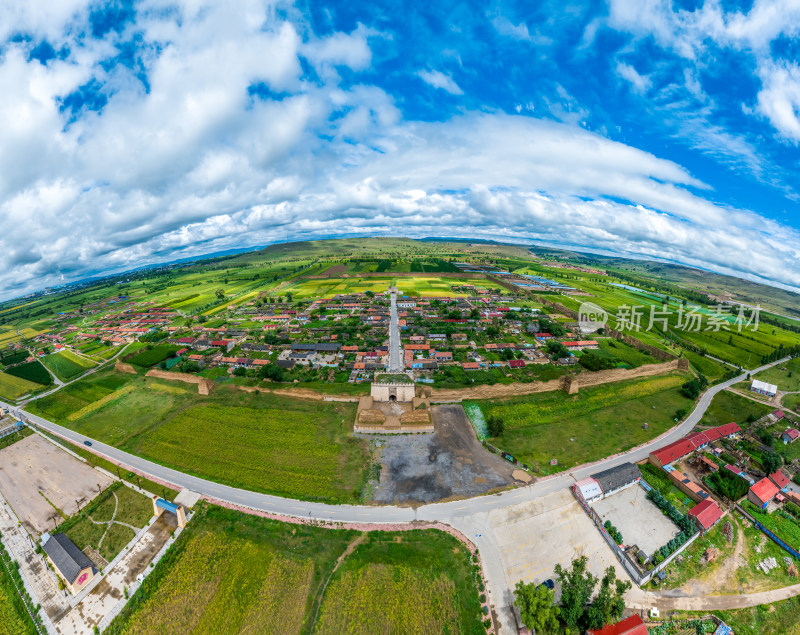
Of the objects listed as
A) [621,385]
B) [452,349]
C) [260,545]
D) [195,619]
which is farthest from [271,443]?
[621,385]

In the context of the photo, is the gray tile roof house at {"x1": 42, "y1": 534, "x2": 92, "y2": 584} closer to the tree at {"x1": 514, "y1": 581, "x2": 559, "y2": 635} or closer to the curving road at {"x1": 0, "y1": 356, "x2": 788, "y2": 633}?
the curving road at {"x1": 0, "y1": 356, "x2": 788, "y2": 633}

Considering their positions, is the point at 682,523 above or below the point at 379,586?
above

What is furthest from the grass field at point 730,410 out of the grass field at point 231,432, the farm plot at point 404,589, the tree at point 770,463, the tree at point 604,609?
the grass field at point 231,432

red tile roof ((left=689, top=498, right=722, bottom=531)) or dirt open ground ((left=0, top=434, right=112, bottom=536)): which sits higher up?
red tile roof ((left=689, top=498, right=722, bottom=531))

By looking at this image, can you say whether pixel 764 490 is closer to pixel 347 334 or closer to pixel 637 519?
pixel 637 519

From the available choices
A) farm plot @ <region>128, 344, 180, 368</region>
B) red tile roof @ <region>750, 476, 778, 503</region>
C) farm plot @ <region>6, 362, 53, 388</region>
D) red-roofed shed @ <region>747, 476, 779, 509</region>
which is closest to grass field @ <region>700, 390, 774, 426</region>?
red tile roof @ <region>750, 476, 778, 503</region>

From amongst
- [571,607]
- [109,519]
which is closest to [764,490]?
[571,607]

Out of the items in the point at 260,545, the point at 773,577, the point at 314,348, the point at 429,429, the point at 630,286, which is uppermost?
the point at 630,286

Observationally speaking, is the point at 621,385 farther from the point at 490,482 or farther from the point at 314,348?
the point at 314,348
